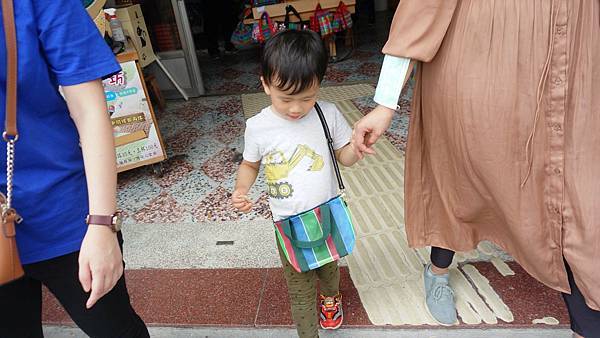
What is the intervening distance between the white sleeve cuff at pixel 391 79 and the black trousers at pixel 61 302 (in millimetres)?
839

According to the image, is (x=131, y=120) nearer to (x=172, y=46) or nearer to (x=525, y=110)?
(x=172, y=46)

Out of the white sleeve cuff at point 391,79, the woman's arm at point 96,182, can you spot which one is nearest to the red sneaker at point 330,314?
the white sleeve cuff at point 391,79

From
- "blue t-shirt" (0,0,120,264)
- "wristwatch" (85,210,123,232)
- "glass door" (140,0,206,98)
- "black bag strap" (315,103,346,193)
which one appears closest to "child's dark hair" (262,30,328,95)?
"black bag strap" (315,103,346,193)

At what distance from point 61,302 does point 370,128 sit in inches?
38.6

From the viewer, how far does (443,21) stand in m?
1.14

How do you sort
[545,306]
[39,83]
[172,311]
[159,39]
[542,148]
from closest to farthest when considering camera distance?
[39,83] < [542,148] < [545,306] < [172,311] < [159,39]

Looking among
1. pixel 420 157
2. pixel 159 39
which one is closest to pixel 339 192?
pixel 420 157

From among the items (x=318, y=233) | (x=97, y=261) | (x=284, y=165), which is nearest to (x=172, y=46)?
(x=284, y=165)

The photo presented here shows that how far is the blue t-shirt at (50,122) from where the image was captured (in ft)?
2.77

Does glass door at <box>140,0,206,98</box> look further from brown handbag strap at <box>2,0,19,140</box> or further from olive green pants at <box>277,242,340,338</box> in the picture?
brown handbag strap at <box>2,0,19,140</box>

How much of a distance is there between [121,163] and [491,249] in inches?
90.4

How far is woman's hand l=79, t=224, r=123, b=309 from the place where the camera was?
34.2 inches

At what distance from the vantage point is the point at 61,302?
44.9 inches

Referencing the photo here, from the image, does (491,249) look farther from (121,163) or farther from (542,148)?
(121,163)
